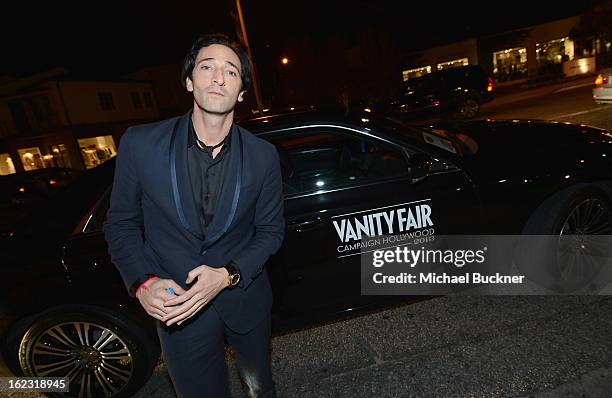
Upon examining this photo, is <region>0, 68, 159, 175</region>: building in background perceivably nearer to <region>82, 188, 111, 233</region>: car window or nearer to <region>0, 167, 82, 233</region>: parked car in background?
<region>0, 167, 82, 233</region>: parked car in background

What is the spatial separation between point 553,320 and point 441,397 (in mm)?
1041

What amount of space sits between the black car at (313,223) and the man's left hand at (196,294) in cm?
83

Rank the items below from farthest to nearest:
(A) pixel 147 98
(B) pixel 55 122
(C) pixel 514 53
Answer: (A) pixel 147 98
(C) pixel 514 53
(B) pixel 55 122

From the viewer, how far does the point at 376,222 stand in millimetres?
2361

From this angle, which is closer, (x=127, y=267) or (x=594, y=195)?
(x=127, y=267)

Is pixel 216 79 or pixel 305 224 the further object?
pixel 305 224

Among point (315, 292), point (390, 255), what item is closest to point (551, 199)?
point (390, 255)

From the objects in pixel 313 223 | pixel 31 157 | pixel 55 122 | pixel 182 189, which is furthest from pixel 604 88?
pixel 31 157

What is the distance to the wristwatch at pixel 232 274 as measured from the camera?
144 cm

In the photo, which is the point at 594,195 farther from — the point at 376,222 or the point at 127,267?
the point at 127,267

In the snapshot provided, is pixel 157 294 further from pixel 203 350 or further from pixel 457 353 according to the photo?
pixel 457 353

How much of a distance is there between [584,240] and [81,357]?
3.40 metres

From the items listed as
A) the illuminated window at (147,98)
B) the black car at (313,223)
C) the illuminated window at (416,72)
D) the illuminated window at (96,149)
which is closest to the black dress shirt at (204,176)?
the black car at (313,223)

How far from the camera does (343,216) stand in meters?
2.32
